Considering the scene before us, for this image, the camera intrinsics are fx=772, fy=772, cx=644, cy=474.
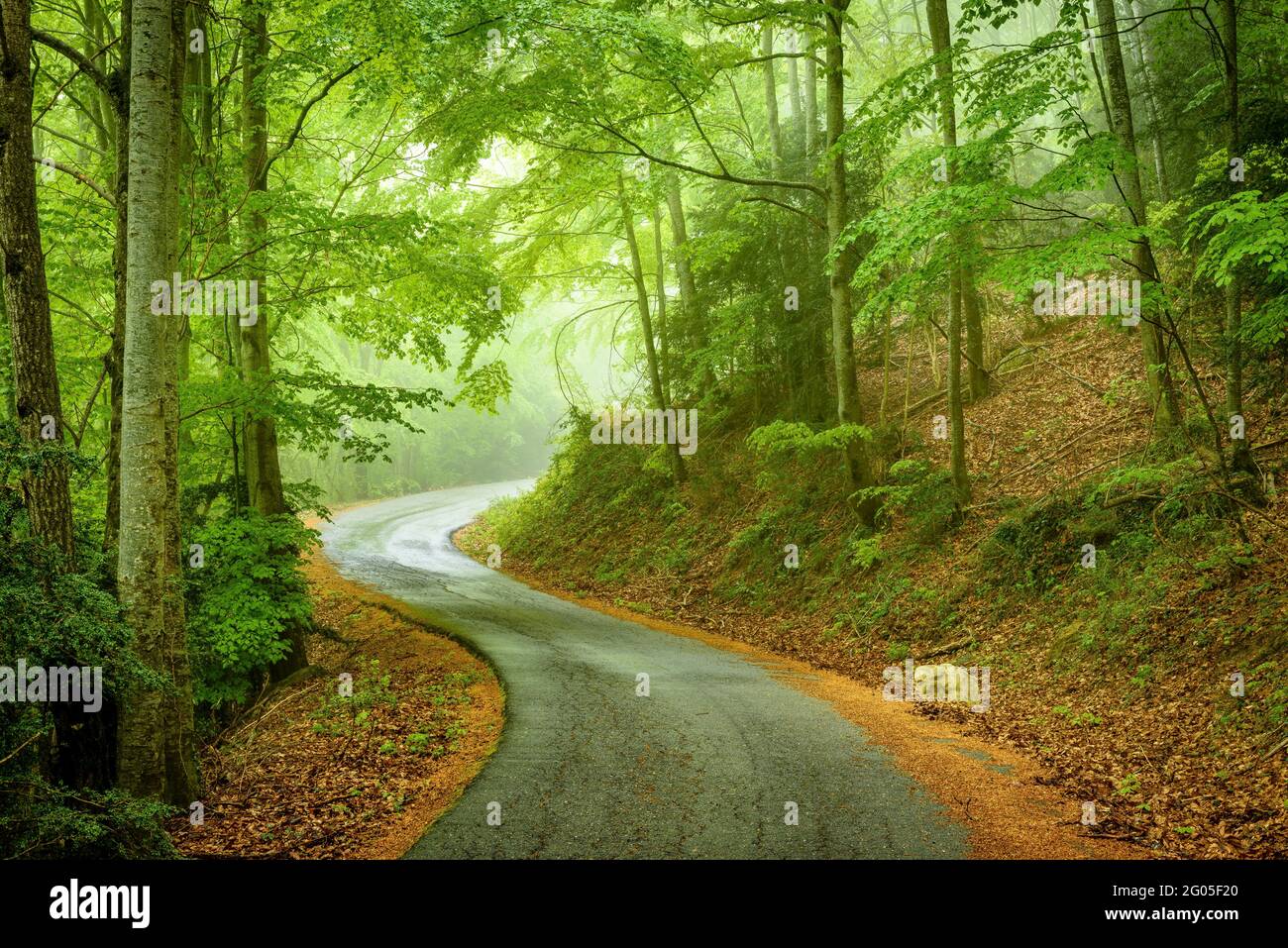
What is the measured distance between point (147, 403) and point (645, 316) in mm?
13268

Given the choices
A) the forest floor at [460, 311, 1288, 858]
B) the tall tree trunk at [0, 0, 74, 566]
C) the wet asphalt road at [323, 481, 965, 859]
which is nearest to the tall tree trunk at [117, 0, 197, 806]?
the tall tree trunk at [0, 0, 74, 566]

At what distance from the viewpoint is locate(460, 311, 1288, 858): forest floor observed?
20.3 ft

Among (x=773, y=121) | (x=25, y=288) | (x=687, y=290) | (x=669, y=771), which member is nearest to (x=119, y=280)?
(x=25, y=288)

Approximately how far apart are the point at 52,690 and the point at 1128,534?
11.0 metres

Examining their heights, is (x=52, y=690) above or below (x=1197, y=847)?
above

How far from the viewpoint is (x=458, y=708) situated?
8.91 m

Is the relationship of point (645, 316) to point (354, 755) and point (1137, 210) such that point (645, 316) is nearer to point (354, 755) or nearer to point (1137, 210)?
point (1137, 210)

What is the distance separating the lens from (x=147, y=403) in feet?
19.5

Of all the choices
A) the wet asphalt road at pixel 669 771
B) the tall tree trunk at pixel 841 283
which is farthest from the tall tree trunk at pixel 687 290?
the wet asphalt road at pixel 669 771

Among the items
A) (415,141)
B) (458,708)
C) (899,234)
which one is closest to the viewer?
(899,234)

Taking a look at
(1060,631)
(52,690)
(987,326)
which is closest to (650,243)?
(987,326)

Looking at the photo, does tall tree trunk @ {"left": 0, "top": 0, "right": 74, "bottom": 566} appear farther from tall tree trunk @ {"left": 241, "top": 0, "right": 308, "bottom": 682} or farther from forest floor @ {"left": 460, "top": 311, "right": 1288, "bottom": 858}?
forest floor @ {"left": 460, "top": 311, "right": 1288, "bottom": 858}

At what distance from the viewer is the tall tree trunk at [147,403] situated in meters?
5.91
